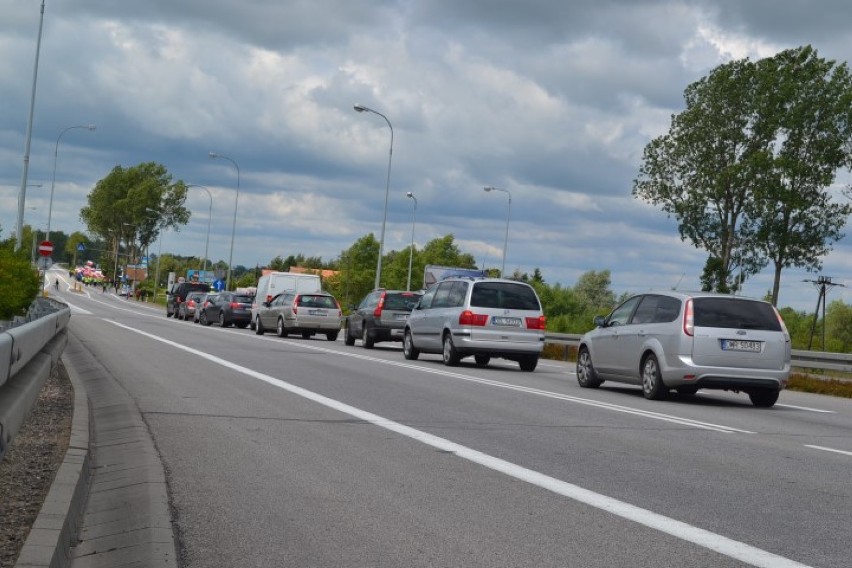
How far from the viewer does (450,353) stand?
23.9 m

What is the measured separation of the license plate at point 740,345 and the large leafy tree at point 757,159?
4766 cm

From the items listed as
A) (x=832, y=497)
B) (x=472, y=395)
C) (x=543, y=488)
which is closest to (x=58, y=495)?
(x=543, y=488)

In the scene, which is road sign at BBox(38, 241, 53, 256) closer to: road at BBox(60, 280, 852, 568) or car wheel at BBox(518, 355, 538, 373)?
car wheel at BBox(518, 355, 538, 373)

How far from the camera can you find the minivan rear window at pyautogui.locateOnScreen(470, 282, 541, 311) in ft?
77.4

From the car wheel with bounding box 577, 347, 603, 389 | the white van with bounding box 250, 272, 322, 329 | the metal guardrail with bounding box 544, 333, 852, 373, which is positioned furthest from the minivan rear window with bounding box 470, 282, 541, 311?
the white van with bounding box 250, 272, 322, 329

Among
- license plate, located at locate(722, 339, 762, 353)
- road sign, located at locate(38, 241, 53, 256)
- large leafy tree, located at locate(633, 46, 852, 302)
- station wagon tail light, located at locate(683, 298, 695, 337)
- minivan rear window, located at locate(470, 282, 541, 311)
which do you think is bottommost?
license plate, located at locate(722, 339, 762, 353)

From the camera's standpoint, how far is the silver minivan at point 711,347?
16266mm

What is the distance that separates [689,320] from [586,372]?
315cm

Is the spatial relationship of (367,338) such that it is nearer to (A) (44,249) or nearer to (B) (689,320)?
(B) (689,320)

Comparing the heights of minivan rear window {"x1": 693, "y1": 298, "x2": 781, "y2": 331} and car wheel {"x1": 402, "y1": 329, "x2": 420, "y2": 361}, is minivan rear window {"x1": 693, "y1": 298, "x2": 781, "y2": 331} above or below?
above

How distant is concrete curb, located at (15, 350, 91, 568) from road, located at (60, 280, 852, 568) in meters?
0.55

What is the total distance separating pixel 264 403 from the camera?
13.3m

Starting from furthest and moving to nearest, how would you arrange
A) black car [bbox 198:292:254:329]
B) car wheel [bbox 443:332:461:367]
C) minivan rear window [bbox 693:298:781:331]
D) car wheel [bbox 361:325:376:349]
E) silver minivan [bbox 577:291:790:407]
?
black car [bbox 198:292:254:329] < car wheel [bbox 361:325:376:349] < car wheel [bbox 443:332:461:367] < minivan rear window [bbox 693:298:781:331] < silver minivan [bbox 577:291:790:407]

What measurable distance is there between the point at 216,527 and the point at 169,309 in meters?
61.8
